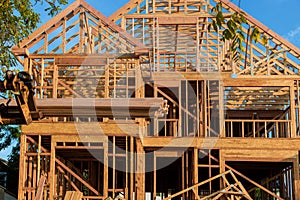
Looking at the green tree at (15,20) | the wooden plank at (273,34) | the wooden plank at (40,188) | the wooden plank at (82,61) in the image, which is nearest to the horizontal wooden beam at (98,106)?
the green tree at (15,20)

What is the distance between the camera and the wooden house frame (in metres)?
16.7

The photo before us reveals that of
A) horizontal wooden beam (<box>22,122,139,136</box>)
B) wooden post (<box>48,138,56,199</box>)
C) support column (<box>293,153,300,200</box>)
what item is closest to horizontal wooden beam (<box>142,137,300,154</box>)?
support column (<box>293,153,300,200</box>)

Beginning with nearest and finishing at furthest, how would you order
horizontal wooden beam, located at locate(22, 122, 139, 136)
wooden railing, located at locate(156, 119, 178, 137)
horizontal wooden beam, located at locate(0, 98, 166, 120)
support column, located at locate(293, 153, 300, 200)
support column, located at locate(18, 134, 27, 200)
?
horizontal wooden beam, located at locate(0, 98, 166, 120) < support column, located at locate(18, 134, 27, 200) < horizontal wooden beam, located at locate(22, 122, 139, 136) < support column, located at locate(293, 153, 300, 200) < wooden railing, located at locate(156, 119, 178, 137)

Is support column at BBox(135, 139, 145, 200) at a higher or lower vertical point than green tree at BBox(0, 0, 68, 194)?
lower

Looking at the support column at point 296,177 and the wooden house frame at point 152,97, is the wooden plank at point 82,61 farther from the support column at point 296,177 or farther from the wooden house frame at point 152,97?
the support column at point 296,177

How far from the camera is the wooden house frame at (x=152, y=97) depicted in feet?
54.7

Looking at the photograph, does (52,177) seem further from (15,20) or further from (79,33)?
(15,20)

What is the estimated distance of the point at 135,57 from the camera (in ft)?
56.3

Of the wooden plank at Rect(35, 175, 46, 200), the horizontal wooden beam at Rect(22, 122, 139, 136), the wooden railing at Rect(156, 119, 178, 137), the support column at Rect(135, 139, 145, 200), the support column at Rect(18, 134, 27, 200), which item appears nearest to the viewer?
the wooden plank at Rect(35, 175, 46, 200)

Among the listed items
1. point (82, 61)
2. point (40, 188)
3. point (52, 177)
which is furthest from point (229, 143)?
point (40, 188)

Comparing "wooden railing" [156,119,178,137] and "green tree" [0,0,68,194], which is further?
"wooden railing" [156,119,178,137]

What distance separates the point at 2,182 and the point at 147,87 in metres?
15.4

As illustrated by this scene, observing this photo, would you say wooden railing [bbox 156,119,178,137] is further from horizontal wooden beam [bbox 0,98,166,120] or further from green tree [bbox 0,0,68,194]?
horizontal wooden beam [bbox 0,98,166,120]

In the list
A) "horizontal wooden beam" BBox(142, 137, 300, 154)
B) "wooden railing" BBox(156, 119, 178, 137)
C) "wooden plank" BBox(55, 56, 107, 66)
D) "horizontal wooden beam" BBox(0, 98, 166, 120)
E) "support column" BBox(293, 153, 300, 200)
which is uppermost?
"wooden plank" BBox(55, 56, 107, 66)
